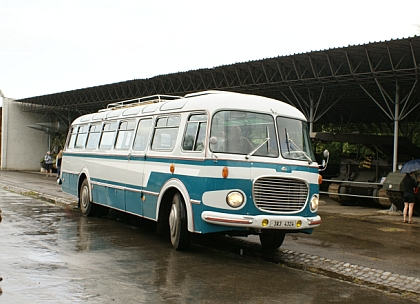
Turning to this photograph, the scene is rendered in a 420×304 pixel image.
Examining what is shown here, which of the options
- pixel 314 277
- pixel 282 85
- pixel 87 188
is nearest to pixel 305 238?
pixel 314 277

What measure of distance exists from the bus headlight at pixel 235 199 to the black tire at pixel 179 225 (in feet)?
3.55

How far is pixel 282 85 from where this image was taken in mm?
24797

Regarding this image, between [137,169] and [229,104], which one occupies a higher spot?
[229,104]

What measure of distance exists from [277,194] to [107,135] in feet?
20.1

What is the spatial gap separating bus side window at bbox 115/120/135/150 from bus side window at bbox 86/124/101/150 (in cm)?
164

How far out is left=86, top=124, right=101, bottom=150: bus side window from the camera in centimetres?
1481

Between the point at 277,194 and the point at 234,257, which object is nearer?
the point at 277,194

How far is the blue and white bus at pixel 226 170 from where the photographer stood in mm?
9086

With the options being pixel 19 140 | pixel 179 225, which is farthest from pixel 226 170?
pixel 19 140

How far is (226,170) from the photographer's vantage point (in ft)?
29.7

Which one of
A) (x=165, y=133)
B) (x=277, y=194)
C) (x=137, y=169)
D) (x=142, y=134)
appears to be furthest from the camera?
(x=142, y=134)

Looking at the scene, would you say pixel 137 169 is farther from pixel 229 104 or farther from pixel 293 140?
pixel 293 140

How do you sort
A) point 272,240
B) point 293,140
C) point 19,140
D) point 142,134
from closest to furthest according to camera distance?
point 293,140 → point 272,240 → point 142,134 → point 19,140

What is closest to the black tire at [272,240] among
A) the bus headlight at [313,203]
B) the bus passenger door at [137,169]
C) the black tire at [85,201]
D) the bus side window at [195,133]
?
the bus headlight at [313,203]
